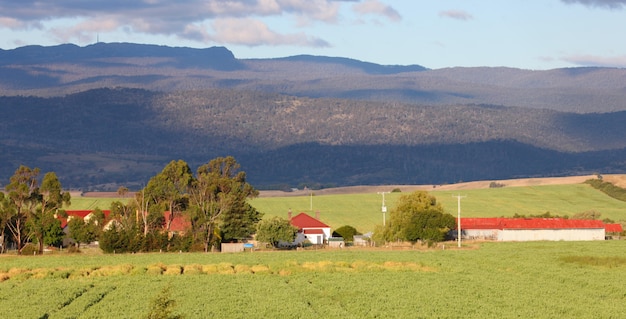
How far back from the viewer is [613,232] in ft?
357

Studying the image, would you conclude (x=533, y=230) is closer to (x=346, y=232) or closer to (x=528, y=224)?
(x=528, y=224)

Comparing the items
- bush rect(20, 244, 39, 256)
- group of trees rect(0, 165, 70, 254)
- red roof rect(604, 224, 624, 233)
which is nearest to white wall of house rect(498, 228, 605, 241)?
red roof rect(604, 224, 624, 233)

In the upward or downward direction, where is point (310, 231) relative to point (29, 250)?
upward

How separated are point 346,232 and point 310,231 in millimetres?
3831

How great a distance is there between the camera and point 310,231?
10800cm

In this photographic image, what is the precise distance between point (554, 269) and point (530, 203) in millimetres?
86344

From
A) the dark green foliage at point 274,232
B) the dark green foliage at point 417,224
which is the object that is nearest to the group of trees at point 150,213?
the dark green foliage at point 274,232

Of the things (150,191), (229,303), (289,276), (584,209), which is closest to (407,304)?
(229,303)

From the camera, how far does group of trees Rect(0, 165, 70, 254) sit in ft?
278

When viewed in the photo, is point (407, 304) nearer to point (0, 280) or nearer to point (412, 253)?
point (0, 280)

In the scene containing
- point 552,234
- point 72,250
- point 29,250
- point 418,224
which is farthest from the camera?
point 552,234

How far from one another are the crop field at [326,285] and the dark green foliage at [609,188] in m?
84.6

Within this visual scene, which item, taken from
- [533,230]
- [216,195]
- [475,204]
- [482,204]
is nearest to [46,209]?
[216,195]

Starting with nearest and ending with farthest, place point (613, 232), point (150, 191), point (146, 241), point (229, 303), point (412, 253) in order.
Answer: point (229, 303), point (412, 253), point (146, 241), point (150, 191), point (613, 232)
